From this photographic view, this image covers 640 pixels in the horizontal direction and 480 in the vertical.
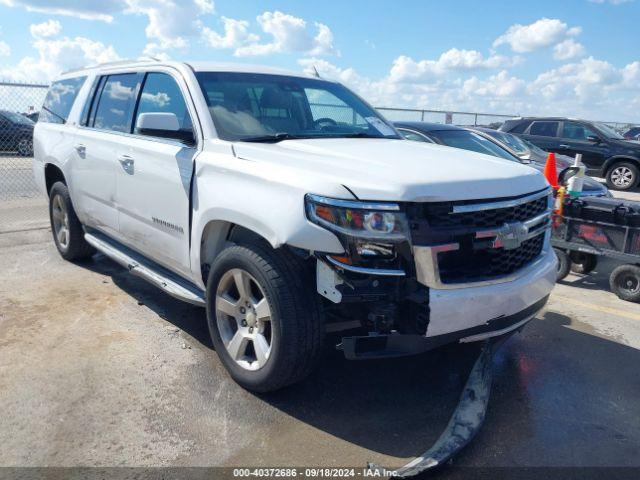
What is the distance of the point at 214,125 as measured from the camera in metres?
3.51

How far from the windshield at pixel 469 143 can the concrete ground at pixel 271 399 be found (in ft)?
12.2

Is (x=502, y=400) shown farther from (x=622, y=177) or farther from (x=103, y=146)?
(x=622, y=177)

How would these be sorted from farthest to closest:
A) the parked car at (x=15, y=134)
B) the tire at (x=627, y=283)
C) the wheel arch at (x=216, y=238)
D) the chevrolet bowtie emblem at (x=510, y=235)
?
the parked car at (x=15, y=134), the tire at (x=627, y=283), the wheel arch at (x=216, y=238), the chevrolet bowtie emblem at (x=510, y=235)

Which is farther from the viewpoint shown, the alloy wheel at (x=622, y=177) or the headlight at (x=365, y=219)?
the alloy wheel at (x=622, y=177)

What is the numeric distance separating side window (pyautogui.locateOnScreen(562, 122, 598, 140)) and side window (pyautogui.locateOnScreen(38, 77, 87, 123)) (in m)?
12.1

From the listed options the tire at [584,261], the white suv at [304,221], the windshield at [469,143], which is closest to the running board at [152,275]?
the white suv at [304,221]

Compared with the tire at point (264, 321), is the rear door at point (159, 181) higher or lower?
higher

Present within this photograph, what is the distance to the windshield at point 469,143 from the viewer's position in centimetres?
783

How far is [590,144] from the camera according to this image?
1393cm

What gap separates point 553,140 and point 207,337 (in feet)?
39.8

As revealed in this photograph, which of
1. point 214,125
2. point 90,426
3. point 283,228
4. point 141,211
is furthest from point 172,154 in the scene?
point 90,426

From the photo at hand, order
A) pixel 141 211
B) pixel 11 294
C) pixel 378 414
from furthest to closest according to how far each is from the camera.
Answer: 1. pixel 11 294
2. pixel 141 211
3. pixel 378 414

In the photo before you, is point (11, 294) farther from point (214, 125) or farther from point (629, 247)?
point (629, 247)

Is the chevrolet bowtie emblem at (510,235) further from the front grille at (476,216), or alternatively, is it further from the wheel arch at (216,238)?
the wheel arch at (216,238)
